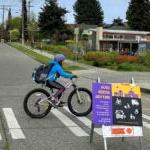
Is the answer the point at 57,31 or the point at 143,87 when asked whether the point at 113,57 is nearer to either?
the point at 143,87

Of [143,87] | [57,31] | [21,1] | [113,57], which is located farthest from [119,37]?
[143,87]

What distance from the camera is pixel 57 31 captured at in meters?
88.5

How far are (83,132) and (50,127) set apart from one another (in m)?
0.82

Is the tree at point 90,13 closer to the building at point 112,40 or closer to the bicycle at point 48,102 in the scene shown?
the building at point 112,40

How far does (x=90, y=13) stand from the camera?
415ft

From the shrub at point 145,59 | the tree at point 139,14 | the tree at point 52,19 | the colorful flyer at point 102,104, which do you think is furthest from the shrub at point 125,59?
the tree at point 139,14

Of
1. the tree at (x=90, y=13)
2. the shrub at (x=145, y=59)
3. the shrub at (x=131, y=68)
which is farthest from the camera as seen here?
the tree at (x=90, y=13)

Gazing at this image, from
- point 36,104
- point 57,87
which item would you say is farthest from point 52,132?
point 57,87

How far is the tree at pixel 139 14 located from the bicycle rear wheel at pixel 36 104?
92.5 metres

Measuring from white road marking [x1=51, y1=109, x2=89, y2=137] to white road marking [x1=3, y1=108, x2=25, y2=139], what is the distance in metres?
1.01

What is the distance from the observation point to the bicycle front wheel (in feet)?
41.7

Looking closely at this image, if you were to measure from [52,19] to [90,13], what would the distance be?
39866 mm

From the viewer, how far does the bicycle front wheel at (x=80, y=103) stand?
12703 millimetres

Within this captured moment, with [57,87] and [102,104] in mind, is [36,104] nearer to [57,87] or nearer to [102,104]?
[57,87]
